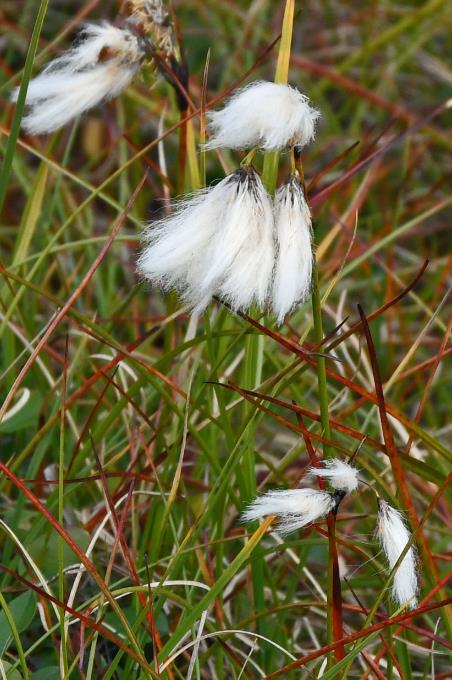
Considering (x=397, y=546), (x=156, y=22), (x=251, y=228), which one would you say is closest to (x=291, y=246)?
(x=251, y=228)

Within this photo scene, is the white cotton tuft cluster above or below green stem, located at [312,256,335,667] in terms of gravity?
above

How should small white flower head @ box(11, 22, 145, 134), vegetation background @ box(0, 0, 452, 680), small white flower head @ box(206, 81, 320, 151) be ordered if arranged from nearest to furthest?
small white flower head @ box(206, 81, 320, 151), vegetation background @ box(0, 0, 452, 680), small white flower head @ box(11, 22, 145, 134)

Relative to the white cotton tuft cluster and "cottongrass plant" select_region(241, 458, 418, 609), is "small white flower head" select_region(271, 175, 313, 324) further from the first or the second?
"cottongrass plant" select_region(241, 458, 418, 609)

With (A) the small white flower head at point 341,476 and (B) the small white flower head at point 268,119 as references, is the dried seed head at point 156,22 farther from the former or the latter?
(A) the small white flower head at point 341,476

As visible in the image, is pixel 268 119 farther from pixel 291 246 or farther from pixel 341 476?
pixel 341 476

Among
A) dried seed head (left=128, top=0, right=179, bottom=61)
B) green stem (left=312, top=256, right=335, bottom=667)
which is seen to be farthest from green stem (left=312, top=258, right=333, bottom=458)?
A: dried seed head (left=128, top=0, right=179, bottom=61)

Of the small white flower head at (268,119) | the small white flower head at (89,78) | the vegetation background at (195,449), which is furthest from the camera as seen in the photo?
the small white flower head at (89,78)

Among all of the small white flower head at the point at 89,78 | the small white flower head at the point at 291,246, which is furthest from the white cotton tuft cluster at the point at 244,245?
the small white flower head at the point at 89,78
